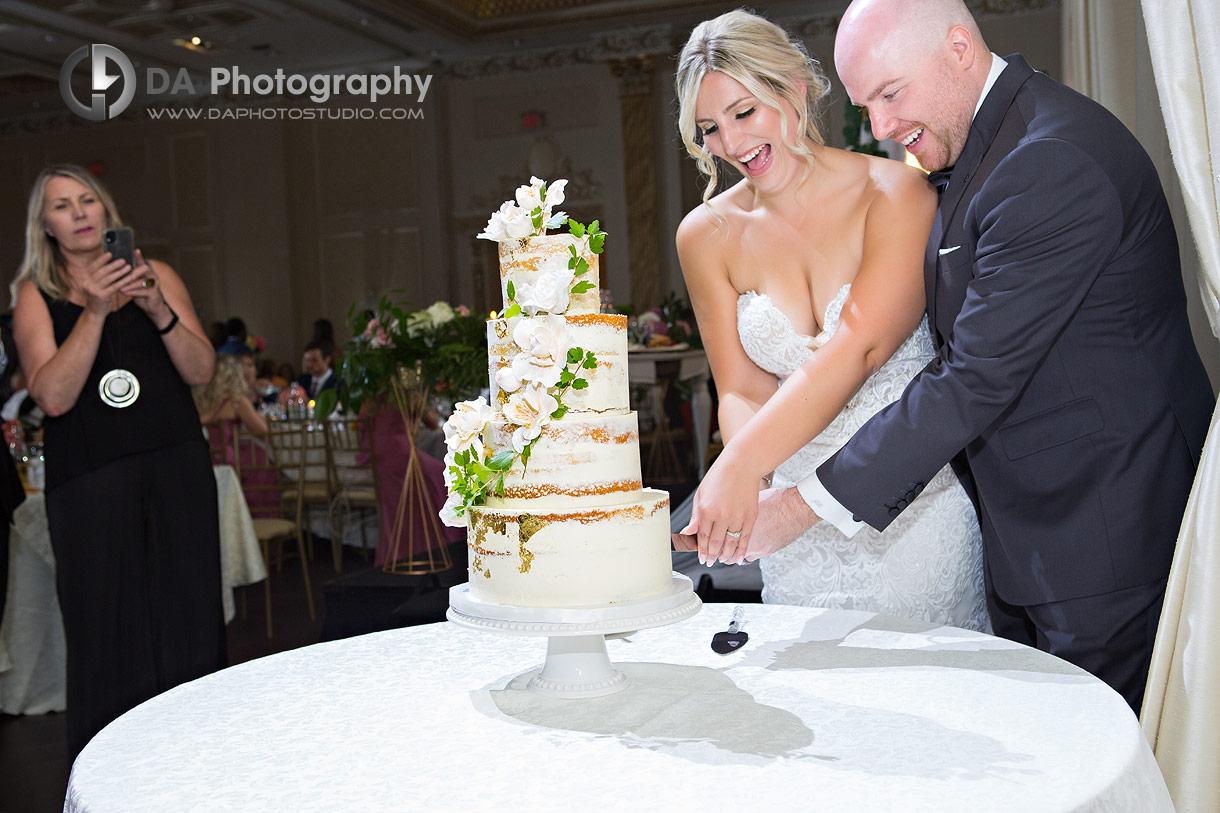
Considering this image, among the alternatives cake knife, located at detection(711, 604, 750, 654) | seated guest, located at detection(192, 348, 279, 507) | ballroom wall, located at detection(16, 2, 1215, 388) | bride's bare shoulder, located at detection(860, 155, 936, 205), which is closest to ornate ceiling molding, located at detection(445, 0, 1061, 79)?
ballroom wall, located at detection(16, 2, 1215, 388)

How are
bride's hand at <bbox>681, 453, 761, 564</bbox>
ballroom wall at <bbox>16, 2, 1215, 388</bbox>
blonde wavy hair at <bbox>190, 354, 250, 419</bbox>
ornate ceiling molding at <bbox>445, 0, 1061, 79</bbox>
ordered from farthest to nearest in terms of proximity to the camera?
ballroom wall at <bbox>16, 2, 1215, 388</bbox> → ornate ceiling molding at <bbox>445, 0, 1061, 79</bbox> → blonde wavy hair at <bbox>190, 354, 250, 419</bbox> → bride's hand at <bbox>681, 453, 761, 564</bbox>

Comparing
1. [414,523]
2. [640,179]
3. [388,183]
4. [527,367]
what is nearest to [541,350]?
[527,367]

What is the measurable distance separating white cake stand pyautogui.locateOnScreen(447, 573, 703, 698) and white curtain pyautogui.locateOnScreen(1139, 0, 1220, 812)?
2.62 feet

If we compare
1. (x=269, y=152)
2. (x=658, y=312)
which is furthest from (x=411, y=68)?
(x=658, y=312)

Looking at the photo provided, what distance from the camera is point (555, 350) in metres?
1.44

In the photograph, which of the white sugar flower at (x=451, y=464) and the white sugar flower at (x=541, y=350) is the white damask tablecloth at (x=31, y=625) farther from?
the white sugar flower at (x=541, y=350)

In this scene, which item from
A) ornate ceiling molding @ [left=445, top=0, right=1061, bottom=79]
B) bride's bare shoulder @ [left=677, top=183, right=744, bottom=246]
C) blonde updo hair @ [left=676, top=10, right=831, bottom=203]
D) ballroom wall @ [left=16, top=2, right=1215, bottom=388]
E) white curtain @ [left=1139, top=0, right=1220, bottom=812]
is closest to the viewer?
white curtain @ [left=1139, top=0, right=1220, bottom=812]

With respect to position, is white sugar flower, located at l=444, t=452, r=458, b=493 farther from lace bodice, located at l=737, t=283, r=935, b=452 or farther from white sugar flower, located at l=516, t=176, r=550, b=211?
lace bodice, located at l=737, t=283, r=935, b=452

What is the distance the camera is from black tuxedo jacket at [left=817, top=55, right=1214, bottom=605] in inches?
68.6

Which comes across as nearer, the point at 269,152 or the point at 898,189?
the point at 898,189

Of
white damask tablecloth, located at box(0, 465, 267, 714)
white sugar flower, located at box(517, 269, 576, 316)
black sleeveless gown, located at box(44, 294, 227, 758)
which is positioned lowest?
white damask tablecloth, located at box(0, 465, 267, 714)

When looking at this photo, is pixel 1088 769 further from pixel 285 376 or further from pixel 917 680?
pixel 285 376

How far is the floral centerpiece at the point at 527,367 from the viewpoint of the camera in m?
1.45

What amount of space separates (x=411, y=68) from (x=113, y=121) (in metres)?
4.35
